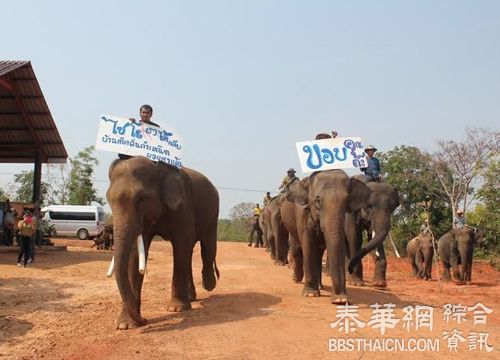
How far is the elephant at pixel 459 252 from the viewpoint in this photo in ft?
61.0

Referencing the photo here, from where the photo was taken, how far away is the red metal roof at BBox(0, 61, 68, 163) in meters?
21.8

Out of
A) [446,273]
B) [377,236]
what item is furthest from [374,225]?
[446,273]

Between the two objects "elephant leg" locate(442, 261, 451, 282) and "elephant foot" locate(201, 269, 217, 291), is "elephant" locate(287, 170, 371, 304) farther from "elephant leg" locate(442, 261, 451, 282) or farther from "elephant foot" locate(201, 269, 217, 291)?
"elephant leg" locate(442, 261, 451, 282)

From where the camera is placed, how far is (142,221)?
26.7 feet

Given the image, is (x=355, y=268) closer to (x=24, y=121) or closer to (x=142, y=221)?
(x=142, y=221)

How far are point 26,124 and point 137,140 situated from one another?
679 inches

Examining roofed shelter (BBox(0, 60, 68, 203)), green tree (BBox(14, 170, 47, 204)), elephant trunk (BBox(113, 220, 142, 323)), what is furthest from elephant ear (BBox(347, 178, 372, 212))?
green tree (BBox(14, 170, 47, 204))

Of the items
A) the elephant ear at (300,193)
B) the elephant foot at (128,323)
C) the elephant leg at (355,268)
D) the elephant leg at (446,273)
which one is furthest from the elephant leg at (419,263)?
the elephant foot at (128,323)

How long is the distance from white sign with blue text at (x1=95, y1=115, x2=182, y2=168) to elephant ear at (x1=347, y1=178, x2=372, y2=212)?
3.32 metres

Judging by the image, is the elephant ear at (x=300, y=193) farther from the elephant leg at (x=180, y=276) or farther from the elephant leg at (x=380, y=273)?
the elephant leg at (x=380, y=273)

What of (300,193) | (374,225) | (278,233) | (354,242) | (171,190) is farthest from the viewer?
(278,233)

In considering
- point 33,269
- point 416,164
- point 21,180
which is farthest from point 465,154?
point 21,180

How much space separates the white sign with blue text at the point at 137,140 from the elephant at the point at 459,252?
41.8 ft

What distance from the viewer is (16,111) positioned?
78.9 feet
